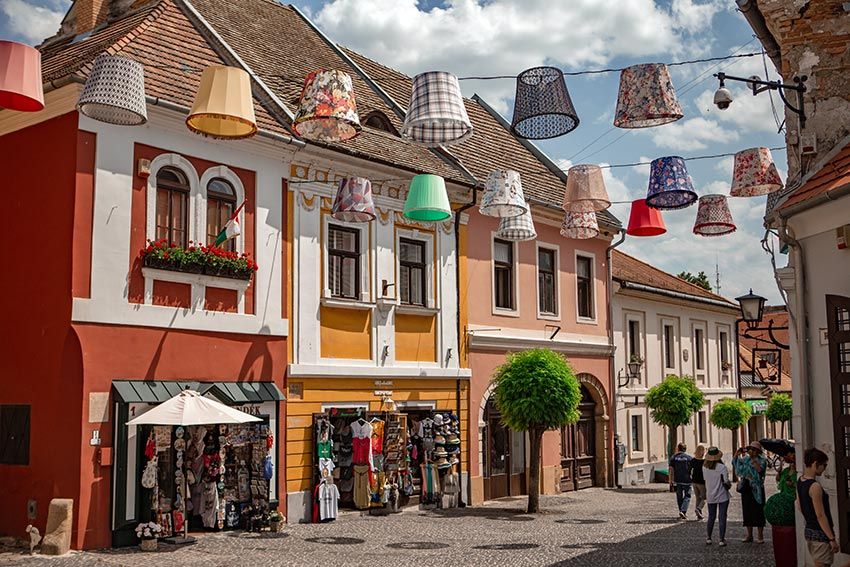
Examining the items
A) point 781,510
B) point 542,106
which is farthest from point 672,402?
point 542,106

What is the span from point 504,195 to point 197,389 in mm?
5755

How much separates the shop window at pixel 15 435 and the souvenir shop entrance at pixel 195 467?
1.48 m

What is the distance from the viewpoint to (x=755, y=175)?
12531mm

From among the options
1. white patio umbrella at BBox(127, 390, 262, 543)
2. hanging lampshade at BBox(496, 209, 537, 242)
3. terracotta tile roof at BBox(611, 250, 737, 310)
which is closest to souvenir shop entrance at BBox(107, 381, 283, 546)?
white patio umbrella at BBox(127, 390, 262, 543)

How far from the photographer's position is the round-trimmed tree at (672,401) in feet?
84.8

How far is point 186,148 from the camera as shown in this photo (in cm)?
1496

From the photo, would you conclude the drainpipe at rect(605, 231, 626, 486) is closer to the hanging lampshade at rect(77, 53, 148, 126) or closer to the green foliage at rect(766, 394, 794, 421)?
the green foliage at rect(766, 394, 794, 421)

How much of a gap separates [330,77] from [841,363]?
22.6ft

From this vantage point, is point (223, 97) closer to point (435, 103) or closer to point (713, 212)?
point (435, 103)

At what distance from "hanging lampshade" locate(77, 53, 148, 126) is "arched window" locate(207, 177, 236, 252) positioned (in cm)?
384

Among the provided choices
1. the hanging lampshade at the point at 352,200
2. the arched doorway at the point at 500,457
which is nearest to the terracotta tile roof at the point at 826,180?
the hanging lampshade at the point at 352,200

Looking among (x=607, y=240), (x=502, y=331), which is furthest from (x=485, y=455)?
(x=607, y=240)

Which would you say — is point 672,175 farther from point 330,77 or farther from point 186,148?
point 186,148

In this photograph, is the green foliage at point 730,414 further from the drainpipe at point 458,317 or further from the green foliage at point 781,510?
the green foliage at point 781,510
